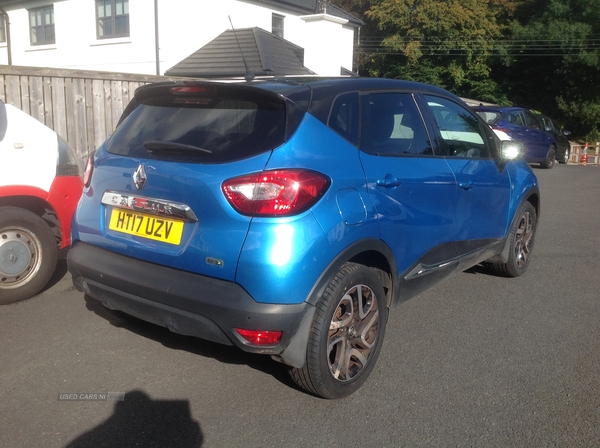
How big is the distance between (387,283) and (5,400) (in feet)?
7.60

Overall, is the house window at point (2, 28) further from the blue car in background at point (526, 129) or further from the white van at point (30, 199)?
the white van at point (30, 199)

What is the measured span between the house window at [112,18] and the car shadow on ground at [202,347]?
58.1ft

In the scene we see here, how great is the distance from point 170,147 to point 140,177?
237 mm

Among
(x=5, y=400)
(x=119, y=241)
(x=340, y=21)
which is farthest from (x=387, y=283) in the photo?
(x=340, y=21)

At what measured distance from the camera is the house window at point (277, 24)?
22453 millimetres

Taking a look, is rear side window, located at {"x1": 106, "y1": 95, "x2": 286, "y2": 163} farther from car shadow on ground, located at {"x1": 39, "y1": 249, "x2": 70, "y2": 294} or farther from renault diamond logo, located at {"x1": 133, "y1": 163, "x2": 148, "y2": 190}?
car shadow on ground, located at {"x1": 39, "y1": 249, "x2": 70, "y2": 294}

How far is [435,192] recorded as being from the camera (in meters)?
4.16

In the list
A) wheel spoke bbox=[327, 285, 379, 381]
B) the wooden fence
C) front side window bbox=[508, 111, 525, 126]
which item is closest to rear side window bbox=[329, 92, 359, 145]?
wheel spoke bbox=[327, 285, 379, 381]

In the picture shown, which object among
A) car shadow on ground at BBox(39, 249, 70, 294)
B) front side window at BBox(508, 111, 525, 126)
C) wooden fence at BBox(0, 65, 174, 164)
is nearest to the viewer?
car shadow on ground at BBox(39, 249, 70, 294)

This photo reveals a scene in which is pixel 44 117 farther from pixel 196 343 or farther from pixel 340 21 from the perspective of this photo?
pixel 340 21

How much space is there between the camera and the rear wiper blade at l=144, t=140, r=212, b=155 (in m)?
3.29

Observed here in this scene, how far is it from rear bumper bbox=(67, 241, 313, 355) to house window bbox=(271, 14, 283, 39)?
20.2 meters

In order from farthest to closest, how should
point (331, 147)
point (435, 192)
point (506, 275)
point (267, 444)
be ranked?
point (506, 275) < point (435, 192) < point (331, 147) < point (267, 444)

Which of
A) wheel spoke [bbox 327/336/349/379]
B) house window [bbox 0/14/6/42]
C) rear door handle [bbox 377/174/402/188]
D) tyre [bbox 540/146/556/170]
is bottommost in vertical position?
tyre [bbox 540/146/556/170]
